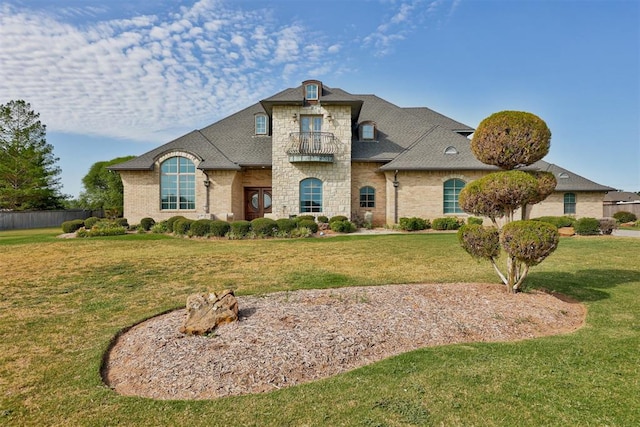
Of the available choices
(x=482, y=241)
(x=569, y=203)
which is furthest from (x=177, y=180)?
(x=569, y=203)

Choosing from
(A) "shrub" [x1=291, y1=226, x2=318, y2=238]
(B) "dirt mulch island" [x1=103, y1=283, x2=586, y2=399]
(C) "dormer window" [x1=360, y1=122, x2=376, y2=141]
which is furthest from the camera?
(C) "dormer window" [x1=360, y1=122, x2=376, y2=141]

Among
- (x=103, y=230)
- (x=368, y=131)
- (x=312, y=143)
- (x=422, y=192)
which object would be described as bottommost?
(x=103, y=230)

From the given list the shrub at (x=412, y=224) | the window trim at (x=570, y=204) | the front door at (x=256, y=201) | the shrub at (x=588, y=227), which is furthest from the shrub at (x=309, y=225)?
the window trim at (x=570, y=204)

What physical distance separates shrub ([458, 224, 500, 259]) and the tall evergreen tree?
120ft

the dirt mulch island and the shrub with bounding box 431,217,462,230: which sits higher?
the shrub with bounding box 431,217,462,230

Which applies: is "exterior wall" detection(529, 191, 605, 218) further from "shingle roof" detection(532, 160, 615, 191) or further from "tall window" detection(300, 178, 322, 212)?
"tall window" detection(300, 178, 322, 212)

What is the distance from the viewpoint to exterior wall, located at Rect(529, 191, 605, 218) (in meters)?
21.8

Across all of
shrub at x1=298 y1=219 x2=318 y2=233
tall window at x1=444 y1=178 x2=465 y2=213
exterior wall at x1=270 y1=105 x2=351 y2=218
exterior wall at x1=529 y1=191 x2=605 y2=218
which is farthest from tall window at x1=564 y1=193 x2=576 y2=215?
shrub at x1=298 y1=219 x2=318 y2=233

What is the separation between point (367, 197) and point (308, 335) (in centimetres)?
1717

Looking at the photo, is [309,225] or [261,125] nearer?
[309,225]

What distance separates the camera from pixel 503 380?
11.1 ft

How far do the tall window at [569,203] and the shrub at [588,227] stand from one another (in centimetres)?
612

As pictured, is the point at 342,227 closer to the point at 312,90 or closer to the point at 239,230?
the point at 239,230

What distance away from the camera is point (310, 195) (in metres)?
20.5
